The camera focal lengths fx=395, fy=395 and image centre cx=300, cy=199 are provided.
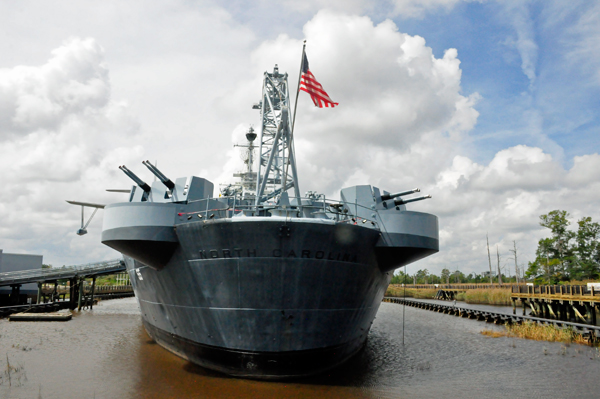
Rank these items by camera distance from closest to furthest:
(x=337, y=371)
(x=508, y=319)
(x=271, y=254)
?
1. (x=271, y=254)
2. (x=337, y=371)
3. (x=508, y=319)

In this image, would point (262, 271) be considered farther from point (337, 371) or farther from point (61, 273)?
point (61, 273)

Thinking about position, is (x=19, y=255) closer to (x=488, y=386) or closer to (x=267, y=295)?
(x=267, y=295)

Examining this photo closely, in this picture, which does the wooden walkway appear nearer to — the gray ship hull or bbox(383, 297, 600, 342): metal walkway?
bbox(383, 297, 600, 342): metal walkway

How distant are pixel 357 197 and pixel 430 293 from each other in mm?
57537

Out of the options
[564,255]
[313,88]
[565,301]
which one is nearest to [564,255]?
[564,255]

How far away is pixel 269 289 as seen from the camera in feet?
36.1

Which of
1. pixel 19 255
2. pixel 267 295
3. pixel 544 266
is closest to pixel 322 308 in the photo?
pixel 267 295

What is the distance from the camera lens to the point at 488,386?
12.1 metres

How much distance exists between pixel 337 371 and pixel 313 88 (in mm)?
9105

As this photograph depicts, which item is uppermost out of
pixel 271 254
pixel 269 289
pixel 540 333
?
pixel 271 254

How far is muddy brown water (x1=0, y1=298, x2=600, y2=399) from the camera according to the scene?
1102 centimetres

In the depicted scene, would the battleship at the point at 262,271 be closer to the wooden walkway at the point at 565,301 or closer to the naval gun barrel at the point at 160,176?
the naval gun barrel at the point at 160,176

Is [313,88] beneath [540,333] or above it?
above

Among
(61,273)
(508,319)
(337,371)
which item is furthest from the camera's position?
(61,273)
